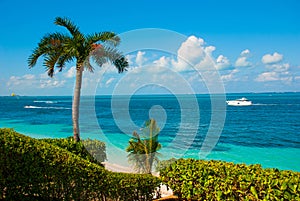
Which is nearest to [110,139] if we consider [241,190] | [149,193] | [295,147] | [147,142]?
[295,147]

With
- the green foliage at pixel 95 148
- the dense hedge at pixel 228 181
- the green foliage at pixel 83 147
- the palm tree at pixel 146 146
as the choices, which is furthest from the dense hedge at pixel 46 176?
the palm tree at pixel 146 146

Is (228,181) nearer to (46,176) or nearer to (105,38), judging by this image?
(46,176)

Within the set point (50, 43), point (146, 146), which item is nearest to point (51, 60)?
point (50, 43)

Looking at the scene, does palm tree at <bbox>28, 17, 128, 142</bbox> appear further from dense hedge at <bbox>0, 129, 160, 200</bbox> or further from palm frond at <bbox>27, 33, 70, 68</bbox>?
dense hedge at <bbox>0, 129, 160, 200</bbox>

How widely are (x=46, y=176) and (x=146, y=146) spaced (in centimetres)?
986

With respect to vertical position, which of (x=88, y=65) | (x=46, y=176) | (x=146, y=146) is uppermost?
(x=88, y=65)

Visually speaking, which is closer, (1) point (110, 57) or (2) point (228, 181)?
(2) point (228, 181)

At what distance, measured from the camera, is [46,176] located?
10148mm

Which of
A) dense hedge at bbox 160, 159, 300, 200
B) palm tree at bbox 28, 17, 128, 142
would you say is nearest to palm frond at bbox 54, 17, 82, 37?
palm tree at bbox 28, 17, 128, 142

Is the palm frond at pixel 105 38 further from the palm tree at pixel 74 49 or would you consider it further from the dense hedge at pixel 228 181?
the dense hedge at pixel 228 181

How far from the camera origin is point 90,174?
1055 centimetres

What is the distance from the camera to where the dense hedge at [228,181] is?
8836 millimetres

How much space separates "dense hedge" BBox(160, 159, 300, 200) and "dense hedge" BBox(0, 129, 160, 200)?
7.04 ft

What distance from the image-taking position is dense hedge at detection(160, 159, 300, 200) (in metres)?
8.84
